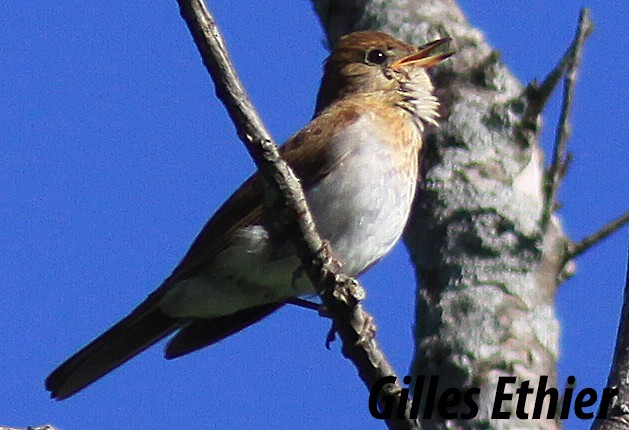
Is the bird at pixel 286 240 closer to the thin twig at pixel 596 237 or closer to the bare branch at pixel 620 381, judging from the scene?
the thin twig at pixel 596 237

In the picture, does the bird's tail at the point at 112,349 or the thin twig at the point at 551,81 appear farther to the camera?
the bird's tail at the point at 112,349

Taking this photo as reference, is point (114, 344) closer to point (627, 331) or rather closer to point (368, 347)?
point (368, 347)

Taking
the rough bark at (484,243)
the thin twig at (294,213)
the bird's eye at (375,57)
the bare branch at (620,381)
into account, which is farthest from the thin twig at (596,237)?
the bird's eye at (375,57)

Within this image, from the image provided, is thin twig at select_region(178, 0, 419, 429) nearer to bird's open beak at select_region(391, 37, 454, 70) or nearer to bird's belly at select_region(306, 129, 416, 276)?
bird's belly at select_region(306, 129, 416, 276)

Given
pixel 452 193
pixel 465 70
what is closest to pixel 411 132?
pixel 465 70

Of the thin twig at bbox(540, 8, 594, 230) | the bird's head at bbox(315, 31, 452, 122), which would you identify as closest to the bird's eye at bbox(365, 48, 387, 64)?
the bird's head at bbox(315, 31, 452, 122)
